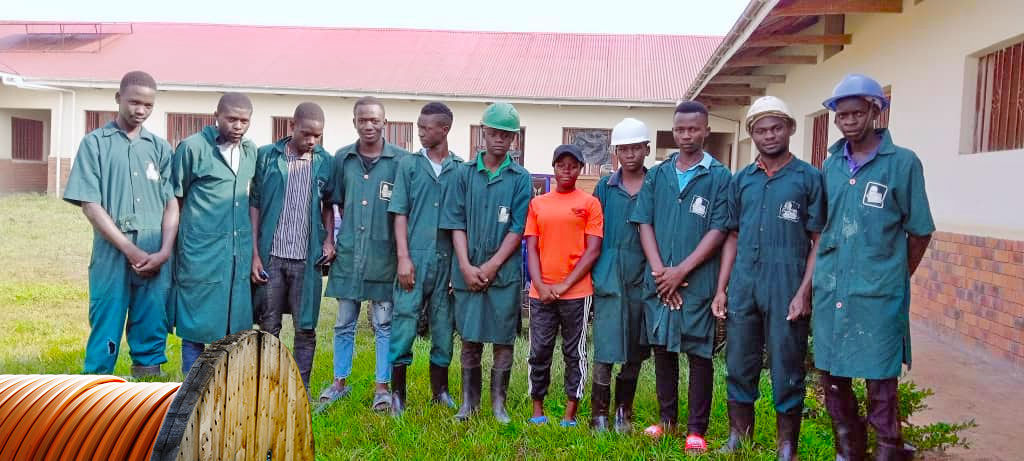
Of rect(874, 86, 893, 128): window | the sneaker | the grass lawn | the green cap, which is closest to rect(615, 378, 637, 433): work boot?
the grass lawn

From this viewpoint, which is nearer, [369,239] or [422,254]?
[422,254]

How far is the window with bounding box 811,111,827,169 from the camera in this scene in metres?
11.5

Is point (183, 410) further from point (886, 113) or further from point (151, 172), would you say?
point (886, 113)

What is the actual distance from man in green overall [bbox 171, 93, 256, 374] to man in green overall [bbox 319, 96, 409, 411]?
1.92 ft

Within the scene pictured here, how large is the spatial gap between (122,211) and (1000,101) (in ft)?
22.0

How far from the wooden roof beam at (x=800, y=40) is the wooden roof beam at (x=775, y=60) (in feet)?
4.00

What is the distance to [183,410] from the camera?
6.82ft

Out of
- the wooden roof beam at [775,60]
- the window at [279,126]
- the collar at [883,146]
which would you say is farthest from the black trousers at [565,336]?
the window at [279,126]

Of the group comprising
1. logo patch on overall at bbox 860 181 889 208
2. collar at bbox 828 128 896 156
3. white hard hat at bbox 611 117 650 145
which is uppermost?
white hard hat at bbox 611 117 650 145

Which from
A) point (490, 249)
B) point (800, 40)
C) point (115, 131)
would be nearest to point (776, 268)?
point (490, 249)

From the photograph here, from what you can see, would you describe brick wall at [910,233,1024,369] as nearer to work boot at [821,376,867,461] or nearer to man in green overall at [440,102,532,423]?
work boot at [821,376,867,461]

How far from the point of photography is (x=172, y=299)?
5379 mm

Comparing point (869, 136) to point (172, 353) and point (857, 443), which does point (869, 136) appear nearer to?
point (857, 443)

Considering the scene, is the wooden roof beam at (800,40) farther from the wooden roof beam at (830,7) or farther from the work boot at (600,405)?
the work boot at (600,405)
